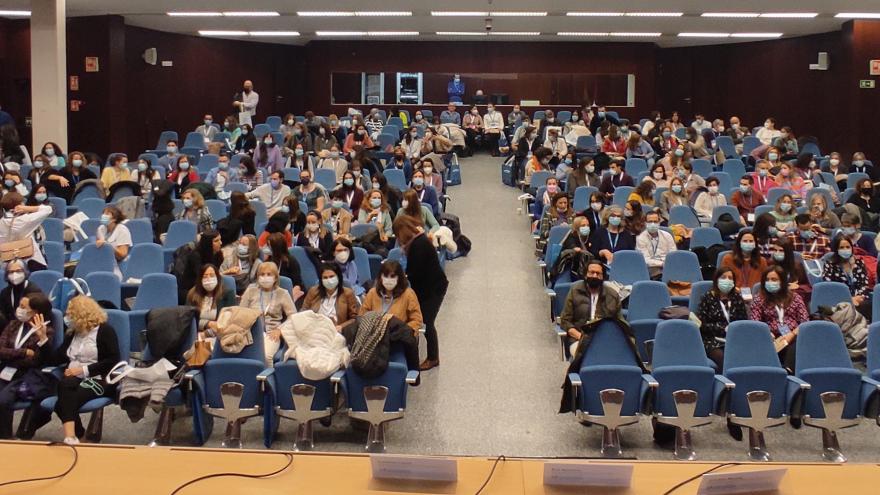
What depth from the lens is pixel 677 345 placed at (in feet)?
24.1

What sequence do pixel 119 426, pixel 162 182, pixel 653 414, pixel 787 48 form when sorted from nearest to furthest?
pixel 653 414 → pixel 119 426 → pixel 162 182 → pixel 787 48

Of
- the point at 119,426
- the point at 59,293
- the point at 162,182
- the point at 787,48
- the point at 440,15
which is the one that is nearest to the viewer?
the point at 119,426

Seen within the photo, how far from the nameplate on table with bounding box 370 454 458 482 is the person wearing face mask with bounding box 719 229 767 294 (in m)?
5.65

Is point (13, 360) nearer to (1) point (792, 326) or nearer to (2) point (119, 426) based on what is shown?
(2) point (119, 426)

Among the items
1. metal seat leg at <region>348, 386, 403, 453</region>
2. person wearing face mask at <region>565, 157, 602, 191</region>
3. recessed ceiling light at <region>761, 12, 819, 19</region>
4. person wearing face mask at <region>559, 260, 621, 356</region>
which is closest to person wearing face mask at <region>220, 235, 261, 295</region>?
metal seat leg at <region>348, 386, 403, 453</region>

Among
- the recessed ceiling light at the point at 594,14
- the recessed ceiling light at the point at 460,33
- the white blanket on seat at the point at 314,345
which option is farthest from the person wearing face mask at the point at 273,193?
the recessed ceiling light at the point at 460,33

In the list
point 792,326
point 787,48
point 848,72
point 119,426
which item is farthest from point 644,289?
point 787,48

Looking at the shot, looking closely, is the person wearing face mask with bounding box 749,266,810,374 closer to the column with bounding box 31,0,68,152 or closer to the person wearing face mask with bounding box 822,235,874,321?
the person wearing face mask with bounding box 822,235,874,321

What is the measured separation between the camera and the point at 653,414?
7.07m

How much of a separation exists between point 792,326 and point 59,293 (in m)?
5.98

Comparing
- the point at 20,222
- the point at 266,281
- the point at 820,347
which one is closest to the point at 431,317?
the point at 266,281

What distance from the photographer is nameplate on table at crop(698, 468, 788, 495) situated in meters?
4.02

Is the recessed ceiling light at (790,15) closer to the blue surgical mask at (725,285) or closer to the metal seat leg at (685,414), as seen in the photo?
the blue surgical mask at (725,285)

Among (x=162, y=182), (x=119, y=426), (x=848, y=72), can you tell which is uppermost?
(x=848, y=72)
